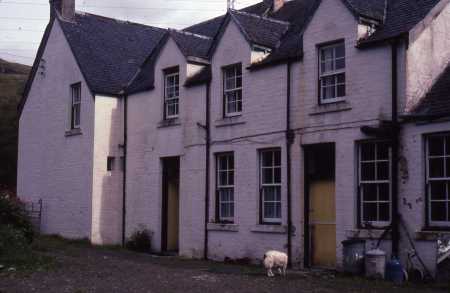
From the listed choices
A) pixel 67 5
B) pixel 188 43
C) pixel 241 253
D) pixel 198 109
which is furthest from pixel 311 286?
pixel 67 5

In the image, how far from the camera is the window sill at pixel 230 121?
776 inches

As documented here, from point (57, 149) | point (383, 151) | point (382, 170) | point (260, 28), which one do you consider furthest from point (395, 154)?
point (57, 149)

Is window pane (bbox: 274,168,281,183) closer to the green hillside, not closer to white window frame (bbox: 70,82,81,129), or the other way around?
white window frame (bbox: 70,82,81,129)

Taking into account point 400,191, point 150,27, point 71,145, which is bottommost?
point 400,191

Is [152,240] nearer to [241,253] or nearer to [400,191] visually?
[241,253]

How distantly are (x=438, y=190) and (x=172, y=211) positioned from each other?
1017 cm

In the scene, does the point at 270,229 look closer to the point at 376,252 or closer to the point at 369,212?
the point at 369,212

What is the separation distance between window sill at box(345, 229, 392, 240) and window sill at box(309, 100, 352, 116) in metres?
2.92

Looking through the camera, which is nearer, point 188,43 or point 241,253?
point 241,253

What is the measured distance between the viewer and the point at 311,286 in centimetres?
1388

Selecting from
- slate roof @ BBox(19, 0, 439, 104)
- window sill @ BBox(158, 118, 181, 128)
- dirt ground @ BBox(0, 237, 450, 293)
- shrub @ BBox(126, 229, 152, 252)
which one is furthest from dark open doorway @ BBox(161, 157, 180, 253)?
dirt ground @ BBox(0, 237, 450, 293)

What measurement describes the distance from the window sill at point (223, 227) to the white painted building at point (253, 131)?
0.17ft

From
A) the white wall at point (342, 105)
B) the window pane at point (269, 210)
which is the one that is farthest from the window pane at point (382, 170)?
the window pane at point (269, 210)

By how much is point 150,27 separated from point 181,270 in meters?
16.8
